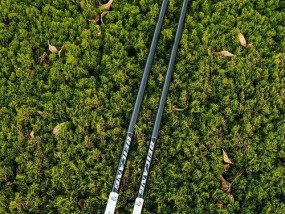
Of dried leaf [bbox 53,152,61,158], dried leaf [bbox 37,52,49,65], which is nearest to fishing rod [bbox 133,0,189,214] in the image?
dried leaf [bbox 53,152,61,158]

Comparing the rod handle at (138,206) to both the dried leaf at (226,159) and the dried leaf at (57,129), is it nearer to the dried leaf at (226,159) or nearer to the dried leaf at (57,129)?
the dried leaf at (226,159)

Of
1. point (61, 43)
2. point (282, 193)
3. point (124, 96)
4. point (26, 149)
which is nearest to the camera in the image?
point (282, 193)

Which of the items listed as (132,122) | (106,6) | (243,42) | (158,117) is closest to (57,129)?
(132,122)

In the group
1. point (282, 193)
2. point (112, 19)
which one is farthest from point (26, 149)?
point (282, 193)

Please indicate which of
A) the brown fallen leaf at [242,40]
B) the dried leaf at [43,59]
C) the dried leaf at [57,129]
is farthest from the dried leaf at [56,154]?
the brown fallen leaf at [242,40]

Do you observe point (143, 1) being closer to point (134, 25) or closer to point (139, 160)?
point (134, 25)

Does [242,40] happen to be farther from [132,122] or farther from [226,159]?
[132,122]

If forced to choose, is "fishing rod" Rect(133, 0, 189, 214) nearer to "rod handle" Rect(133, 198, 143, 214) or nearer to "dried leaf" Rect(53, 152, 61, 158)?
"rod handle" Rect(133, 198, 143, 214)
